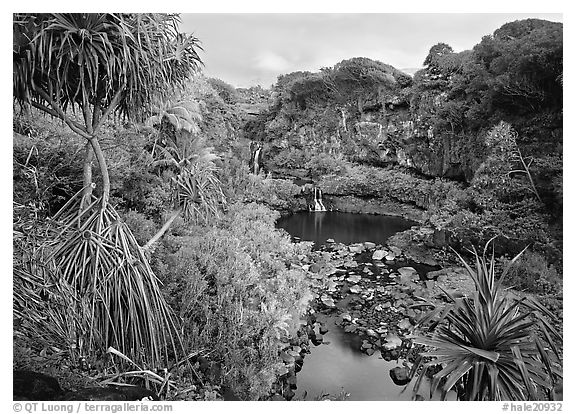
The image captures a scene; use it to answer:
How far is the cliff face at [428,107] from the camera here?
6.73 metres

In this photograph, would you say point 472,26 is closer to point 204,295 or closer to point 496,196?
point 204,295

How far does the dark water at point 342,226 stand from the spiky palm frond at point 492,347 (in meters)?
7.19

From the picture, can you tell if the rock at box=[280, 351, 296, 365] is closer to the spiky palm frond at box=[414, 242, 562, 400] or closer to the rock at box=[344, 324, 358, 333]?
the rock at box=[344, 324, 358, 333]

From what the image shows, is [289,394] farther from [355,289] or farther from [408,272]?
[408,272]

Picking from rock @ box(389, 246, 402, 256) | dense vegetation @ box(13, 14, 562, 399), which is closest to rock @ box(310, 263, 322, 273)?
dense vegetation @ box(13, 14, 562, 399)

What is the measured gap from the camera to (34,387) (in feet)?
5.94

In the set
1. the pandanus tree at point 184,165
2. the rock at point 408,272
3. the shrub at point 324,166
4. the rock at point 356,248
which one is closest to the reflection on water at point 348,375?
the pandanus tree at point 184,165

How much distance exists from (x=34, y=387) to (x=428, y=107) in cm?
1349

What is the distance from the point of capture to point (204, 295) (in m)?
3.52

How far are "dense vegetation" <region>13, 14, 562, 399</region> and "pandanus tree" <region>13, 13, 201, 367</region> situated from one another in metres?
0.01

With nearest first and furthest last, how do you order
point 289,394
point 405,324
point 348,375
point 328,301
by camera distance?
point 289,394 → point 348,375 → point 405,324 → point 328,301

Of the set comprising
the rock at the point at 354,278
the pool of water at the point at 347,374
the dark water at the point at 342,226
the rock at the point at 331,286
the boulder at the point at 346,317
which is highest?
the dark water at the point at 342,226

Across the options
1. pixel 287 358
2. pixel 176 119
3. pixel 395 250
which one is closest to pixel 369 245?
pixel 395 250

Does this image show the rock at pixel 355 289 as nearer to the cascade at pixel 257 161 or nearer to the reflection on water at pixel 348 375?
the reflection on water at pixel 348 375
